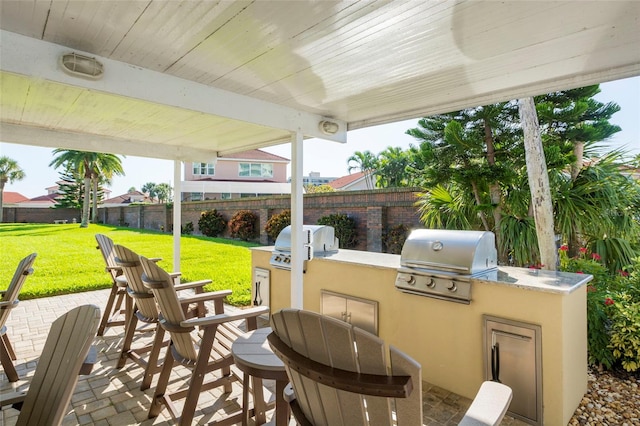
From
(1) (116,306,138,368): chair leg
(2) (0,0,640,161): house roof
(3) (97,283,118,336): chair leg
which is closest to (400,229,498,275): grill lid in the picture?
(2) (0,0,640,161): house roof

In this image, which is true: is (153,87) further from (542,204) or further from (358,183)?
(358,183)

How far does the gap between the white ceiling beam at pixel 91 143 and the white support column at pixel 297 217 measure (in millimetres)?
2566

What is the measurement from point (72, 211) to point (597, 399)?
36347 millimetres

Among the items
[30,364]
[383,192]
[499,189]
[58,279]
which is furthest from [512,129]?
[58,279]

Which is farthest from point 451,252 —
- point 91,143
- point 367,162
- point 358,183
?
point 358,183

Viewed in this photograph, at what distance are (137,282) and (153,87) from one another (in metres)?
1.58

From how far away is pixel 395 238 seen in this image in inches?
361

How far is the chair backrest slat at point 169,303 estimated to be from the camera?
2330 mm

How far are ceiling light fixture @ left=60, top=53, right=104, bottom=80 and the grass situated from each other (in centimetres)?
409

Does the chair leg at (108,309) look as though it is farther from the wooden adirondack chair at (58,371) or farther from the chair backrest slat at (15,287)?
the wooden adirondack chair at (58,371)

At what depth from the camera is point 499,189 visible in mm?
5961

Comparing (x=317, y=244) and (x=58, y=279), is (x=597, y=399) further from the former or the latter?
(x=58, y=279)

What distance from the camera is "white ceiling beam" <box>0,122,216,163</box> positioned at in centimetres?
407

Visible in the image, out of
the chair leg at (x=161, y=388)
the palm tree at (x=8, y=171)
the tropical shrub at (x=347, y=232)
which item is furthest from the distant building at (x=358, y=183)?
the palm tree at (x=8, y=171)
